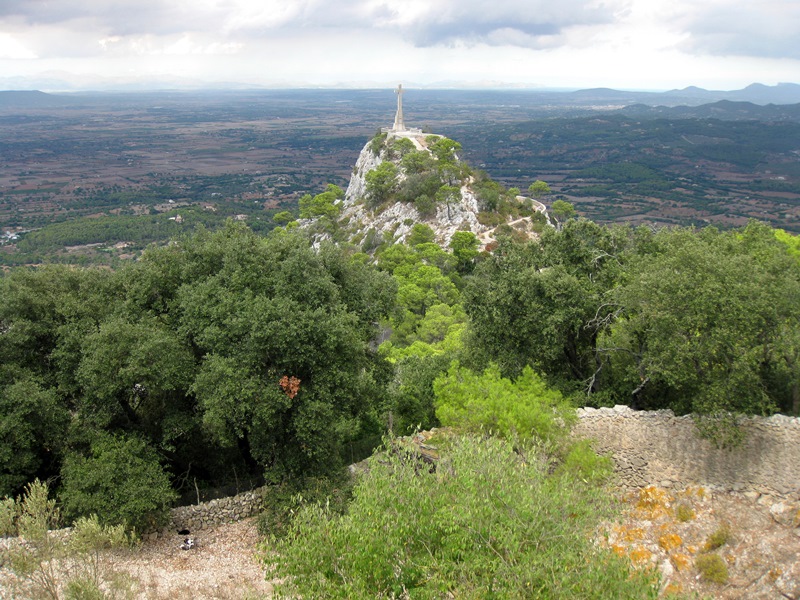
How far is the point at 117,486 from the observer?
14.3 meters

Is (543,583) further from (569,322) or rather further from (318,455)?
(569,322)

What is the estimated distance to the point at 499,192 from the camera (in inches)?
2472

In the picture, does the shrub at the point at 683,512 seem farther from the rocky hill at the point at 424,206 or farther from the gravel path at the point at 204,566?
the rocky hill at the point at 424,206

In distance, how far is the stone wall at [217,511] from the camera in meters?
15.5

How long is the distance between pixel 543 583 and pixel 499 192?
5788 cm

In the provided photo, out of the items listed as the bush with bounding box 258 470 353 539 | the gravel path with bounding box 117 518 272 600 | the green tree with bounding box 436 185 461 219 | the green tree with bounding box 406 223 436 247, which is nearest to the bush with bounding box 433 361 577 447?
the bush with bounding box 258 470 353 539

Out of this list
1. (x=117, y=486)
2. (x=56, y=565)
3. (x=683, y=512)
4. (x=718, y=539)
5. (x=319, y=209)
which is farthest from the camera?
(x=319, y=209)

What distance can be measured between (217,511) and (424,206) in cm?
4643

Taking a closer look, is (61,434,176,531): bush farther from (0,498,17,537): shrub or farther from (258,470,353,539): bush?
(258,470,353,539): bush

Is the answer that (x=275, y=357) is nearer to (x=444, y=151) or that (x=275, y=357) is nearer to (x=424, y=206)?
(x=424, y=206)

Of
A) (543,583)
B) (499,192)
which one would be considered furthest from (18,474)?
(499,192)

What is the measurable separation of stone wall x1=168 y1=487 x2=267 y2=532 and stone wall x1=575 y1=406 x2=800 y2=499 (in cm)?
966

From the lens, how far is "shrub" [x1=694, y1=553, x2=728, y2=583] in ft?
38.3

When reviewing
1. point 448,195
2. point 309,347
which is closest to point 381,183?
point 448,195
